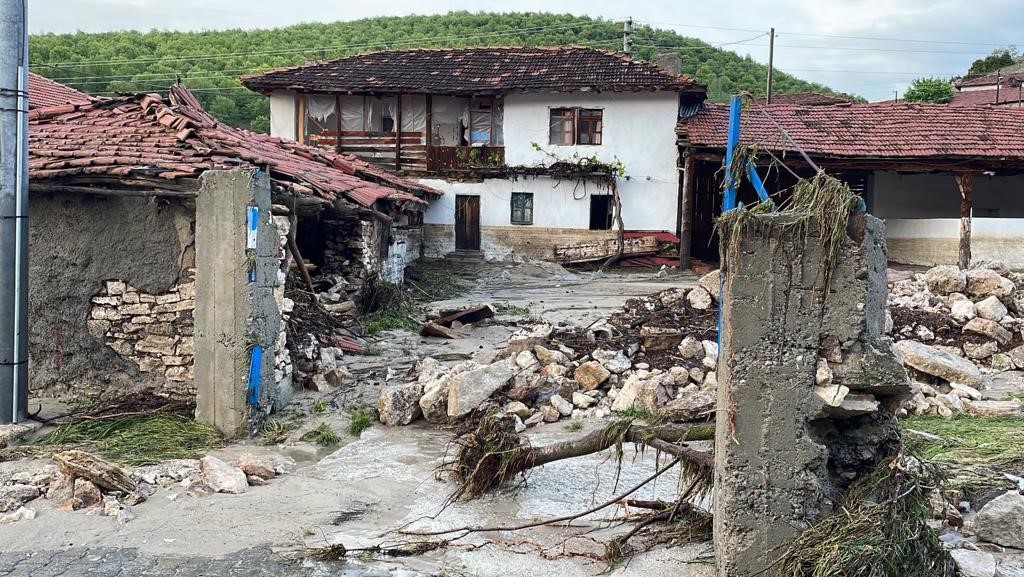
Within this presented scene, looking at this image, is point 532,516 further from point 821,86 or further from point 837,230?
point 821,86

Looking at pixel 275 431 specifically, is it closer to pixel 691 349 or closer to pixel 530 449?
pixel 530 449

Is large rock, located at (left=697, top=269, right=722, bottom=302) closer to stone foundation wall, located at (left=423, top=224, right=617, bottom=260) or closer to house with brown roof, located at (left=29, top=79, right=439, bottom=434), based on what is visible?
house with brown roof, located at (left=29, top=79, right=439, bottom=434)

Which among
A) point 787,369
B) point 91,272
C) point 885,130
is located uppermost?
point 885,130

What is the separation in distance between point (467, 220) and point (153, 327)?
15820 mm

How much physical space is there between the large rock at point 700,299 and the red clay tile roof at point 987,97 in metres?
28.3

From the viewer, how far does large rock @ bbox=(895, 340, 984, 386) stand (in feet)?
26.4

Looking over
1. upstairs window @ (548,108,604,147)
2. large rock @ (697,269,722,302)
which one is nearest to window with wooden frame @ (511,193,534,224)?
upstairs window @ (548,108,604,147)

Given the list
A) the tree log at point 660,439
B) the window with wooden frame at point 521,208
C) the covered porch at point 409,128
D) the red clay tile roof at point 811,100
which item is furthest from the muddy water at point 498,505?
the red clay tile roof at point 811,100

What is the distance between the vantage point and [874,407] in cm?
376

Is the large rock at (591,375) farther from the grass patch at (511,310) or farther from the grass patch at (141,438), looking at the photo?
the grass patch at (511,310)

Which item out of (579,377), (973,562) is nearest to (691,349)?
(579,377)

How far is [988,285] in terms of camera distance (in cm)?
1020

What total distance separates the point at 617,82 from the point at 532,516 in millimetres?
17909

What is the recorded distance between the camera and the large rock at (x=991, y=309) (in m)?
9.51
